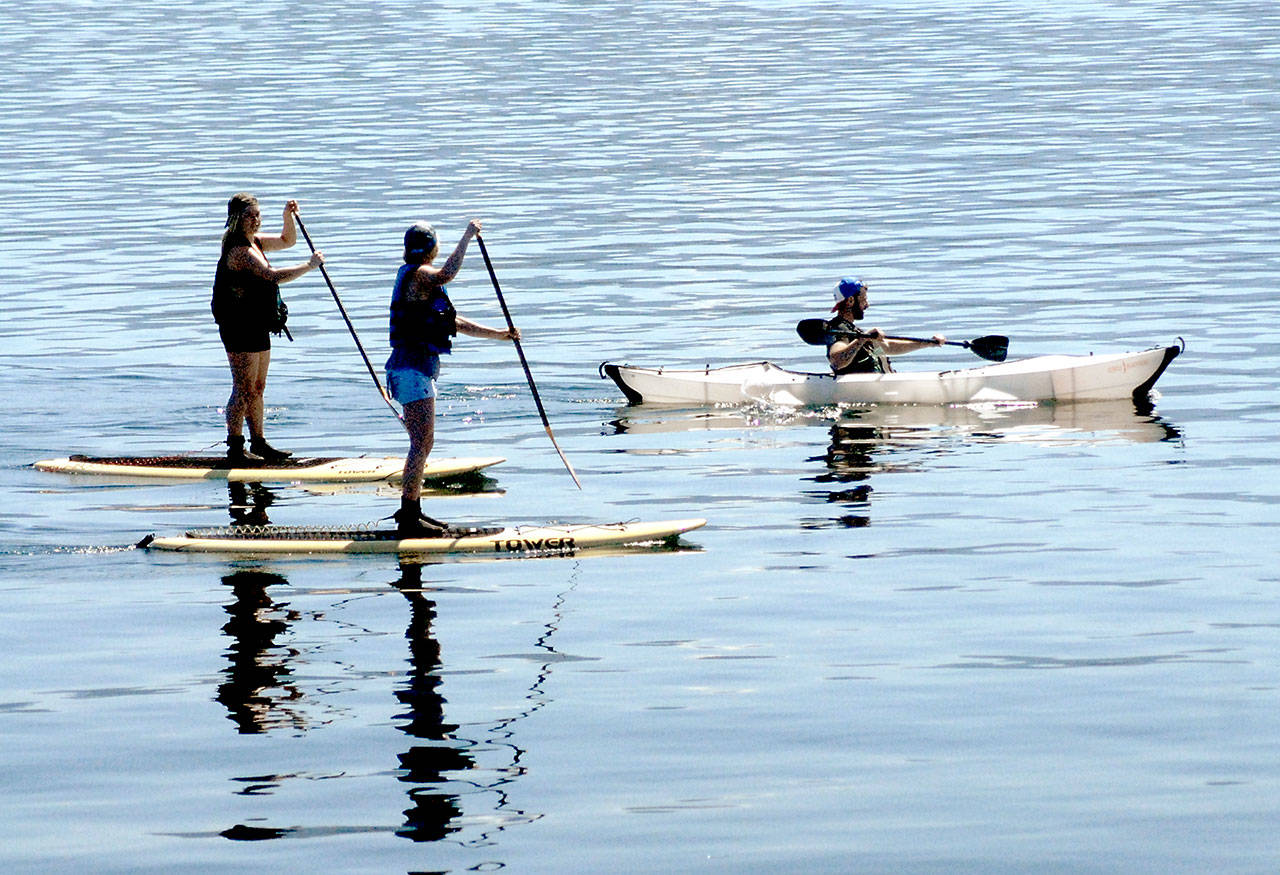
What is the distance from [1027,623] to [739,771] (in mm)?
3176

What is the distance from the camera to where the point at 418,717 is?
35.6 ft

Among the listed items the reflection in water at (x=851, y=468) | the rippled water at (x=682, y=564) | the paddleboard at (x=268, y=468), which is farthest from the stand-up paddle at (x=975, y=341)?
the paddleboard at (x=268, y=468)

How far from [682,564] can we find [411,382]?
2223mm

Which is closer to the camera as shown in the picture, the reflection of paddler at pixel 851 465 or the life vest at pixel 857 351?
the reflection of paddler at pixel 851 465

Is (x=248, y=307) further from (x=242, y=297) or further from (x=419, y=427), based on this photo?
(x=419, y=427)

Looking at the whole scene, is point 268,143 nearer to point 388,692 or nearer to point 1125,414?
point 1125,414

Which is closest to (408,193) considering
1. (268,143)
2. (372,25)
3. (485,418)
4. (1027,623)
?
(268,143)

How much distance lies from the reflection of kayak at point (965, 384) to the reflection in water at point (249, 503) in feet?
17.0

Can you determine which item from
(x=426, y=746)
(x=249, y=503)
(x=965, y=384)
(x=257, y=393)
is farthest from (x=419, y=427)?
(x=965, y=384)

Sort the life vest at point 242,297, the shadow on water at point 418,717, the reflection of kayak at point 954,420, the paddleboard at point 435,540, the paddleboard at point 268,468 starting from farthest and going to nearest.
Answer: the reflection of kayak at point 954,420 → the paddleboard at point 268,468 → the life vest at point 242,297 → the paddleboard at point 435,540 → the shadow on water at point 418,717

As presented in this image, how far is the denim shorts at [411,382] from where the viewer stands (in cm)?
1417

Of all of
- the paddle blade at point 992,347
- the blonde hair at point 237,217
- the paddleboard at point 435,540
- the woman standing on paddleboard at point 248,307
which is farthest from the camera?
the paddle blade at point 992,347

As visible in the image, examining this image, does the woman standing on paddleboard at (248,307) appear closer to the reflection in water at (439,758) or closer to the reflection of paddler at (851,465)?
the reflection of paddler at (851,465)

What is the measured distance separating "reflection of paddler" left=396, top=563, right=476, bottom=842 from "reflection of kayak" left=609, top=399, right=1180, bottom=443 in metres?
8.00
